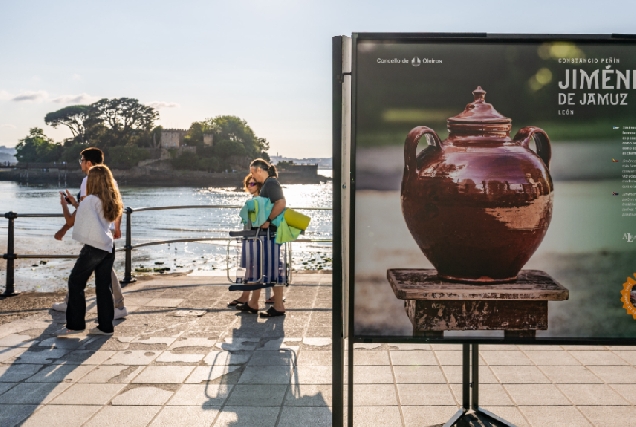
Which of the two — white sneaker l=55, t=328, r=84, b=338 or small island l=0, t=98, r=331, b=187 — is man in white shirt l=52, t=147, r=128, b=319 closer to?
white sneaker l=55, t=328, r=84, b=338

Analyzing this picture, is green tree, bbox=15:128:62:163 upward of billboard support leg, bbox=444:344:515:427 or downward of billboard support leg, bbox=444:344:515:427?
upward

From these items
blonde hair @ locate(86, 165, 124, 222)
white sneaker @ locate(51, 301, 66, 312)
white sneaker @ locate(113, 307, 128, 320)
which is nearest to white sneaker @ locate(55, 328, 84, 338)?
white sneaker @ locate(113, 307, 128, 320)

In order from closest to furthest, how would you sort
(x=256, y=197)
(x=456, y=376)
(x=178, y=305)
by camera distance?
(x=456, y=376) < (x=256, y=197) < (x=178, y=305)

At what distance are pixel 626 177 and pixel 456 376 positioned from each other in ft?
7.28

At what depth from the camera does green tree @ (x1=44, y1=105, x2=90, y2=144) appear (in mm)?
143000

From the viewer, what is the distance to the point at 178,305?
7.38 m

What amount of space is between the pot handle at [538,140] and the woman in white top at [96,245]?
3.80 m

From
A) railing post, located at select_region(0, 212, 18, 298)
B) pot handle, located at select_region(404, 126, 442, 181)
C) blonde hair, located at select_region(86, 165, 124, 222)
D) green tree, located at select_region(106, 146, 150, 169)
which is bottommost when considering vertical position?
railing post, located at select_region(0, 212, 18, 298)

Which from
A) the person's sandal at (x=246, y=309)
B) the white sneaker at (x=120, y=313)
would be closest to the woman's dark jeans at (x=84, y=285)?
the white sneaker at (x=120, y=313)

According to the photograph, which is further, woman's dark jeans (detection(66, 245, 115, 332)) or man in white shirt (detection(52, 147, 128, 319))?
man in white shirt (detection(52, 147, 128, 319))

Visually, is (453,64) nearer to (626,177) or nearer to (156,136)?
(626,177)

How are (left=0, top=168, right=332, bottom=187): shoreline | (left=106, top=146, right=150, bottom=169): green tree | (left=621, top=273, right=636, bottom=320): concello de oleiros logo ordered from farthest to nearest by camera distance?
(left=106, top=146, right=150, bottom=169): green tree → (left=0, top=168, right=332, bottom=187): shoreline → (left=621, top=273, right=636, bottom=320): concello de oleiros logo

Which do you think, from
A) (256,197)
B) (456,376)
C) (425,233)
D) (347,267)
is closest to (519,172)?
(425,233)

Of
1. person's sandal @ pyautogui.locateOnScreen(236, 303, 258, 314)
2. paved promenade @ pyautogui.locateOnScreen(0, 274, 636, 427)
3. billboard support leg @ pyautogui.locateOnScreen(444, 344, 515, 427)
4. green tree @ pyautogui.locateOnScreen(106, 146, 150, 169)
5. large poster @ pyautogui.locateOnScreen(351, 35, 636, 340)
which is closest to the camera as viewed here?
large poster @ pyautogui.locateOnScreen(351, 35, 636, 340)
